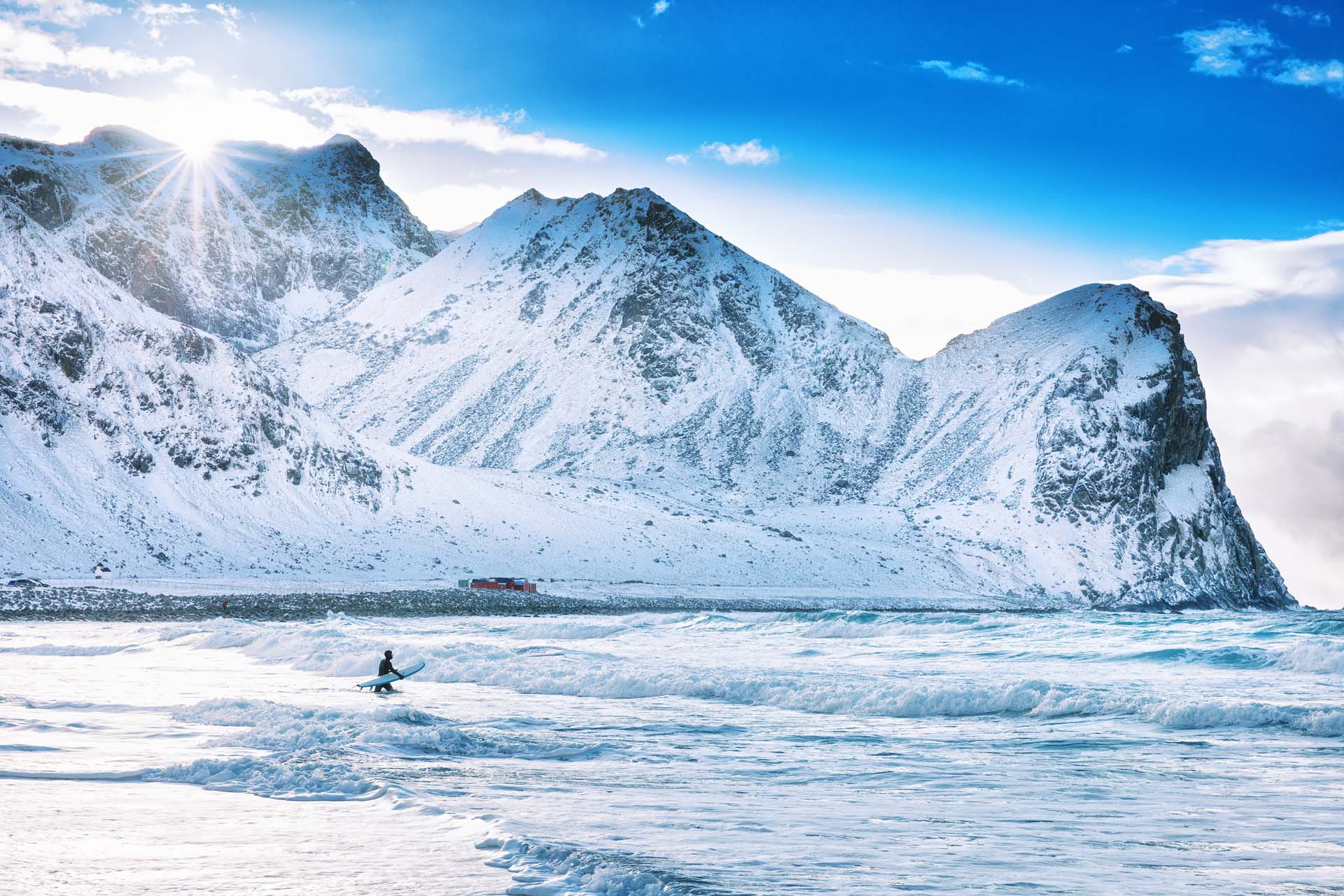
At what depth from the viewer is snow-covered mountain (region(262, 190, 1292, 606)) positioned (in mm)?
124438

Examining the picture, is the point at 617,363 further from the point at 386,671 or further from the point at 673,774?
the point at 673,774

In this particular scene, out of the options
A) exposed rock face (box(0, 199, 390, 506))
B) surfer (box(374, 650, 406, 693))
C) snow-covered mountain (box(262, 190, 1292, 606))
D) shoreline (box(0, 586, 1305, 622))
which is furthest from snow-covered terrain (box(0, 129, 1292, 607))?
surfer (box(374, 650, 406, 693))

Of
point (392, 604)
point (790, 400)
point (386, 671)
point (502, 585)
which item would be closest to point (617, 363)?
point (790, 400)

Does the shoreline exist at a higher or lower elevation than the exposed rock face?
lower

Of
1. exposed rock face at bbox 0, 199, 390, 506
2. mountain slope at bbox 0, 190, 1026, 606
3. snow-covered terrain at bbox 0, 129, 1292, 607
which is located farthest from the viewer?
snow-covered terrain at bbox 0, 129, 1292, 607

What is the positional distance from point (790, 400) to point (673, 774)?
141 m

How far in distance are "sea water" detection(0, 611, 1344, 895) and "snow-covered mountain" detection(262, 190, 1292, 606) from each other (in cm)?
8471

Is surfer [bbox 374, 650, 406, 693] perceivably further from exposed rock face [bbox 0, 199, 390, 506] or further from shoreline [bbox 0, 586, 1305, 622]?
exposed rock face [bbox 0, 199, 390, 506]

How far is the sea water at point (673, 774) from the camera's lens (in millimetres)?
10562

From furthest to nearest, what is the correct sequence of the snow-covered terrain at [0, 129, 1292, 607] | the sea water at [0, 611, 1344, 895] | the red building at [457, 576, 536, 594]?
the snow-covered terrain at [0, 129, 1292, 607] → the red building at [457, 576, 536, 594] → the sea water at [0, 611, 1344, 895]

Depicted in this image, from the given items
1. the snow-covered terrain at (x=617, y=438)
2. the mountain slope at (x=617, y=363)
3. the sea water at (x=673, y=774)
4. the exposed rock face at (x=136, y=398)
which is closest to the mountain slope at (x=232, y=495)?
the exposed rock face at (x=136, y=398)

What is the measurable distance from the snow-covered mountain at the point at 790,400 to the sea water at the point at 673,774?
8471 cm

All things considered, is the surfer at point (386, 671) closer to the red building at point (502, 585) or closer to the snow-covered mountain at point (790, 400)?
the red building at point (502, 585)

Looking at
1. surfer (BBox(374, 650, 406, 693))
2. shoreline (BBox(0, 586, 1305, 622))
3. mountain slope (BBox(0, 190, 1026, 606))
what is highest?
mountain slope (BBox(0, 190, 1026, 606))
